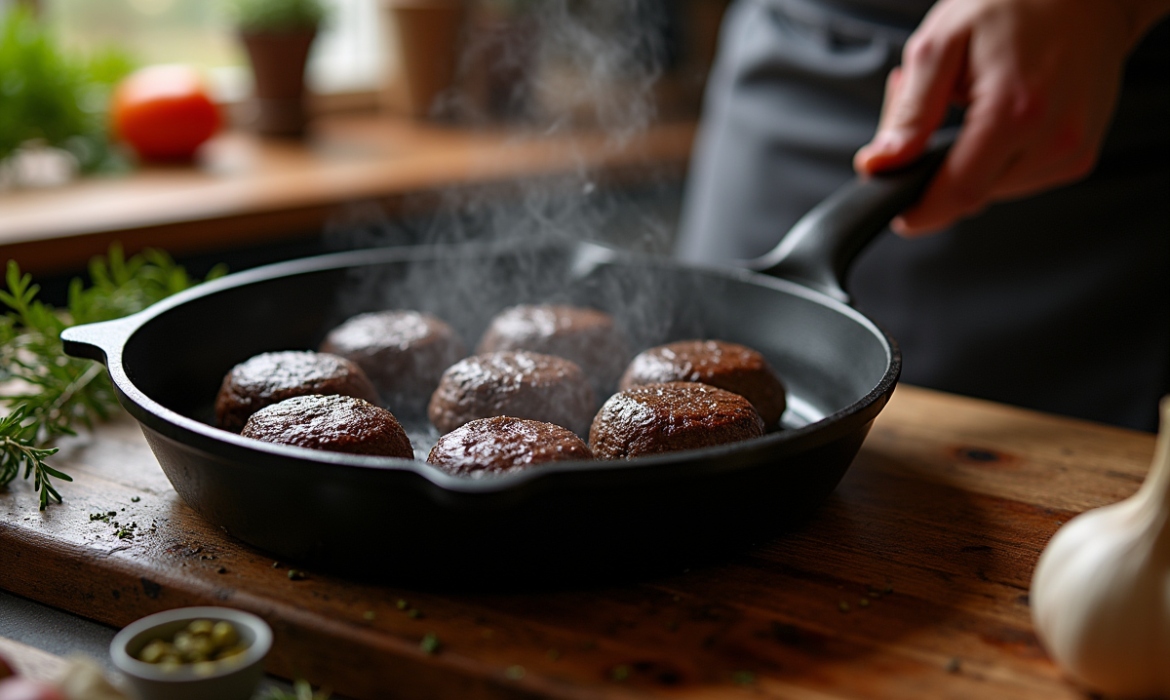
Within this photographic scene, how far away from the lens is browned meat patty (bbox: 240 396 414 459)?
3.72 feet

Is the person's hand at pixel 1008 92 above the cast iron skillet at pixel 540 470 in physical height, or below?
above

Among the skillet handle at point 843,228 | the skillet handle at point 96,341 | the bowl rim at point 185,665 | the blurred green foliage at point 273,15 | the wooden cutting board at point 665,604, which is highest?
the blurred green foliage at point 273,15

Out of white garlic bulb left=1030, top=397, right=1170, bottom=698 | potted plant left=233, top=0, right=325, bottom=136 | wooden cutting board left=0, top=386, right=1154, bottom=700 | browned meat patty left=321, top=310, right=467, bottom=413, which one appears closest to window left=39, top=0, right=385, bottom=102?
potted plant left=233, top=0, right=325, bottom=136

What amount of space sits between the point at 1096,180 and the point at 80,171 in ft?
9.06

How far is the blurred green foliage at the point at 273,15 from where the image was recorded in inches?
→ 135

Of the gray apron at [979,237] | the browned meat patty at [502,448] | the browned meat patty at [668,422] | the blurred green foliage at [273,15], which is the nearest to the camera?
the browned meat patty at [502,448]

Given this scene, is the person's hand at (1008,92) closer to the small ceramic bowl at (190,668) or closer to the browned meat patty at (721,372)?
the browned meat patty at (721,372)

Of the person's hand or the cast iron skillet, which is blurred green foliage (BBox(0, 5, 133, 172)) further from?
the person's hand

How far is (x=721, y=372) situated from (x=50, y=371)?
39.1 inches

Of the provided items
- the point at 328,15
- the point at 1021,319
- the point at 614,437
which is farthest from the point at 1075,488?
the point at 328,15

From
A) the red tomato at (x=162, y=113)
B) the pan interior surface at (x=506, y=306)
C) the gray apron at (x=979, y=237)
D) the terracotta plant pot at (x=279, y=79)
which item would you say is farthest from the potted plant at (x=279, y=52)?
the pan interior surface at (x=506, y=306)

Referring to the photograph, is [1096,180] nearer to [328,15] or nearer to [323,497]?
[323,497]

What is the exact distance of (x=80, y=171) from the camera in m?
3.01

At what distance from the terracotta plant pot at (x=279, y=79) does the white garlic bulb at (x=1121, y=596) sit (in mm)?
3211
